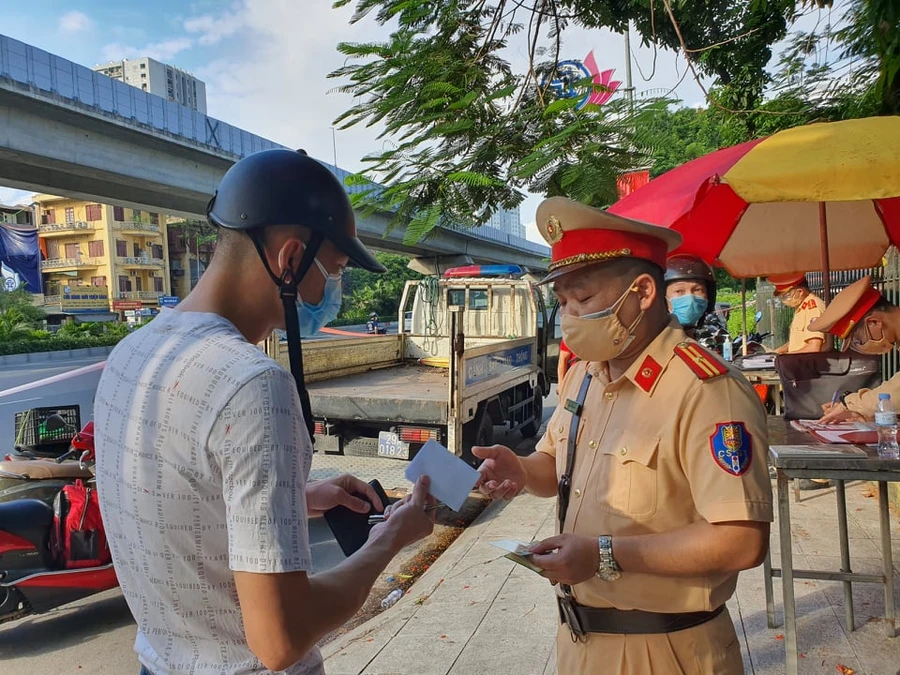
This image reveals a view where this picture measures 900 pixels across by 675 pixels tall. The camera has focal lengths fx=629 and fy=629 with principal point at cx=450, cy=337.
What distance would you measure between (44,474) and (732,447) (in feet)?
13.5

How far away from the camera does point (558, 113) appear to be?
3.10m

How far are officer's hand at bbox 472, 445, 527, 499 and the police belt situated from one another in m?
0.39

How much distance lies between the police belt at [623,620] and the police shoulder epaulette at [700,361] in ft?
1.87

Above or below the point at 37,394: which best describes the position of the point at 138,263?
above

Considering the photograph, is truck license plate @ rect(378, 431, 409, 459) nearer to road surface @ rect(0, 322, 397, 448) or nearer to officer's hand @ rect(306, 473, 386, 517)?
road surface @ rect(0, 322, 397, 448)

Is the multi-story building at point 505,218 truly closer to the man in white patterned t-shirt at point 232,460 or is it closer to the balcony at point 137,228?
the man in white patterned t-shirt at point 232,460

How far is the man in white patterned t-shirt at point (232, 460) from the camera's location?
0.94 m

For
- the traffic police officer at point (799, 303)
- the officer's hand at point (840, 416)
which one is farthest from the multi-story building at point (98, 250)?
the officer's hand at point (840, 416)

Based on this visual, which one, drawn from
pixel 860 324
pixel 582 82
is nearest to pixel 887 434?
pixel 860 324

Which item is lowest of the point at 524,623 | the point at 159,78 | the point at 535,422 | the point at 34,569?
the point at 524,623

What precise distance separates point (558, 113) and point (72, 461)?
146 inches

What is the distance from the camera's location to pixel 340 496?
1496 mm

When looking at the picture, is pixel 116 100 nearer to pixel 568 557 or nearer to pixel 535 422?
pixel 535 422

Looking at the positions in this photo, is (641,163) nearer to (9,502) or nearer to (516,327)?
(9,502)
